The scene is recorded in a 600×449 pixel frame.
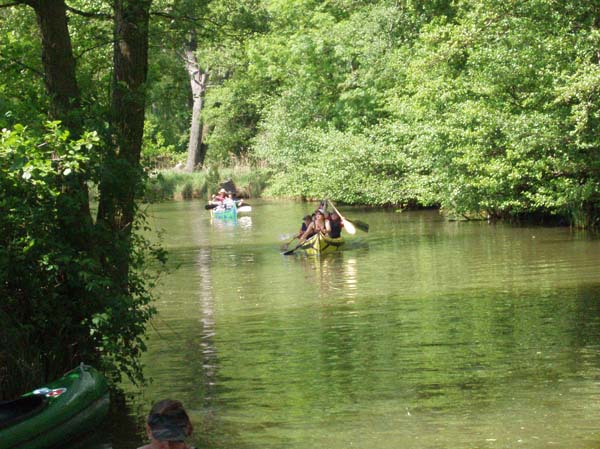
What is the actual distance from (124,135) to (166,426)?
17.7 feet

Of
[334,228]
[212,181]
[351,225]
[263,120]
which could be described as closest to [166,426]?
[334,228]

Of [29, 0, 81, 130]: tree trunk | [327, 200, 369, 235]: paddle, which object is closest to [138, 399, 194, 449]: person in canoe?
[29, 0, 81, 130]: tree trunk

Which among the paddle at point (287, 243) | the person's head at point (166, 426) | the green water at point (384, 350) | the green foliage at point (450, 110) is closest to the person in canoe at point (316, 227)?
the paddle at point (287, 243)

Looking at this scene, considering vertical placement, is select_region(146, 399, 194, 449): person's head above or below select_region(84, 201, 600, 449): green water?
above

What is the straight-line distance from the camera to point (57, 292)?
31.5 feet

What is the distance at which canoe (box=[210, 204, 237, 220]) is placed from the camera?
1564 inches

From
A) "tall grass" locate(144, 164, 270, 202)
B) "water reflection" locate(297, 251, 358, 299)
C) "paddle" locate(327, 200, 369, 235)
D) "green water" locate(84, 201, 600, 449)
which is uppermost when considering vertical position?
"tall grass" locate(144, 164, 270, 202)

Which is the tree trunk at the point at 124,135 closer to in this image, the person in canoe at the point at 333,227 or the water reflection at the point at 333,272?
the water reflection at the point at 333,272

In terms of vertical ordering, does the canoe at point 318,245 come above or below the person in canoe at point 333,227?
below

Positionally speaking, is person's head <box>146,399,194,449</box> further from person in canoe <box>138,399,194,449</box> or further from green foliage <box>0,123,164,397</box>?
green foliage <box>0,123,164,397</box>

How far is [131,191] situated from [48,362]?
5.81ft

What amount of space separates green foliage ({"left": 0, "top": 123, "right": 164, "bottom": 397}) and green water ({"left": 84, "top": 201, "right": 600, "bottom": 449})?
0.92m

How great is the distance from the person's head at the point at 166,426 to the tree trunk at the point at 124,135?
4425 millimetres

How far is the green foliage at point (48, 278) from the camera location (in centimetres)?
892
